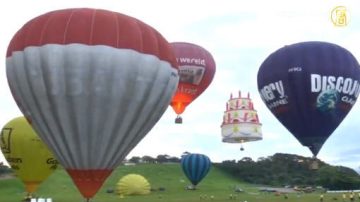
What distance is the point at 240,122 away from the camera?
43.3 metres

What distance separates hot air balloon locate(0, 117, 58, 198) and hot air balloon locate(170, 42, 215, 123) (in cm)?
1041

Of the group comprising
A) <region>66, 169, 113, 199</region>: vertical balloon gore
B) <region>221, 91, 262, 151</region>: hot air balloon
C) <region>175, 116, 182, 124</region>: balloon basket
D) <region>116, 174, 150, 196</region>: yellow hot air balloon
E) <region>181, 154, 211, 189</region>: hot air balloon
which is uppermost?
<region>221, 91, 262, 151</region>: hot air balloon

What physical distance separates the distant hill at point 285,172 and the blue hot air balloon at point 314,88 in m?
47.9

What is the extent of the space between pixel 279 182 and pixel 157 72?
66.4 m

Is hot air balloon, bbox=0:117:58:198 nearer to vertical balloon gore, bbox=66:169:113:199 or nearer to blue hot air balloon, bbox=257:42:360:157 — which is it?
vertical balloon gore, bbox=66:169:113:199

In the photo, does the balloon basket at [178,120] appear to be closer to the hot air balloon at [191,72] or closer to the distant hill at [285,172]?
the hot air balloon at [191,72]

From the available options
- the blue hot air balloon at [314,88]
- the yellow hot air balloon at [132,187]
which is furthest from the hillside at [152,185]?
the blue hot air balloon at [314,88]

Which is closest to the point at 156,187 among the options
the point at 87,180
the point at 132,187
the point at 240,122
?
the point at 132,187

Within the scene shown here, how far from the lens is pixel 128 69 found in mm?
14820

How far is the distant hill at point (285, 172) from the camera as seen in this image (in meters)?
70.5

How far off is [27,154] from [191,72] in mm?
11675

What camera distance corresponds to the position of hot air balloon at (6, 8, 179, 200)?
1451 centimetres

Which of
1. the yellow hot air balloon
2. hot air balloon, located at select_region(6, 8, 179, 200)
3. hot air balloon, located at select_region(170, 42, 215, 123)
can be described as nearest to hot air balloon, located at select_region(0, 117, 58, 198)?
hot air balloon, located at select_region(6, 8, 179, 200)

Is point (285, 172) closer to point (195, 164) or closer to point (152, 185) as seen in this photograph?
point (152, 185)
